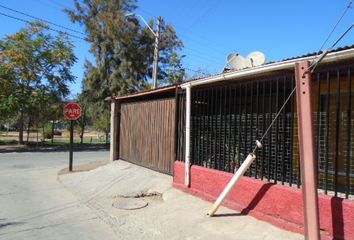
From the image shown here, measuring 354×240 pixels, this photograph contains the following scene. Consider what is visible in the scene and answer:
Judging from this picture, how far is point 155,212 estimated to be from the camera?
8453mm

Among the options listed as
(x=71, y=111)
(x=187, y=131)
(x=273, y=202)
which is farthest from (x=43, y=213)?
(x=71, y=111)

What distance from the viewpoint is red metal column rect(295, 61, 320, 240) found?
535 centimetres

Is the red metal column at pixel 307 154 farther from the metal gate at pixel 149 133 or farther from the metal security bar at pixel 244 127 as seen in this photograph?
the metal gate at pixel 149 133

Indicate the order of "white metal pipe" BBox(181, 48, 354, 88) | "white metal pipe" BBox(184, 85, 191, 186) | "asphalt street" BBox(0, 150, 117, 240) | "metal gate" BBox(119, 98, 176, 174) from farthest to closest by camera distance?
"metal gate" BBox(119, 98, 176, 174)
"white metal pipe" BBox(184, 85, 191, 186)
"asphalt street" BBox(0, 150, 117, 240)
"white metal pipe" BBox(181, 48, 354, 88)

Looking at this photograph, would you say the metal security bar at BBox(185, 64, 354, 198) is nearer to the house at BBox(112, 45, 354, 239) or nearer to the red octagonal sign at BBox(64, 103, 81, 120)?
the house at BBox(112, 45, 354, 239)

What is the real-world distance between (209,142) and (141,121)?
16.6 ft

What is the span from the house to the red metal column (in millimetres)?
587

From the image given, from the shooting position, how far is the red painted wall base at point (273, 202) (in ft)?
18.6

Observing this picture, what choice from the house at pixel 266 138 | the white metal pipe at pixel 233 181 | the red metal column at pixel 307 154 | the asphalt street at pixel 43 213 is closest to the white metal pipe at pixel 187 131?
the house at pixel 266 138

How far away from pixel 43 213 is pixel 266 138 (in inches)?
199

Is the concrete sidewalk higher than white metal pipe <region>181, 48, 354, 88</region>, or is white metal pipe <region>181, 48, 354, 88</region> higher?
white metal pipe <region>181, 48, 354, 88</region>

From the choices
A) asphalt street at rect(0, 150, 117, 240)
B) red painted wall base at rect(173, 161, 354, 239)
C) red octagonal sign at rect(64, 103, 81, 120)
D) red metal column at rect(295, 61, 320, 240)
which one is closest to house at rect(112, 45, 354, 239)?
red painted wall base at rect(173, 161, 354, 239)

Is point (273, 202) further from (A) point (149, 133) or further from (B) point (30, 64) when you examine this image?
(B) point (30, 64)

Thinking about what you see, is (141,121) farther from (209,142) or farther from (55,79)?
(55,79)
